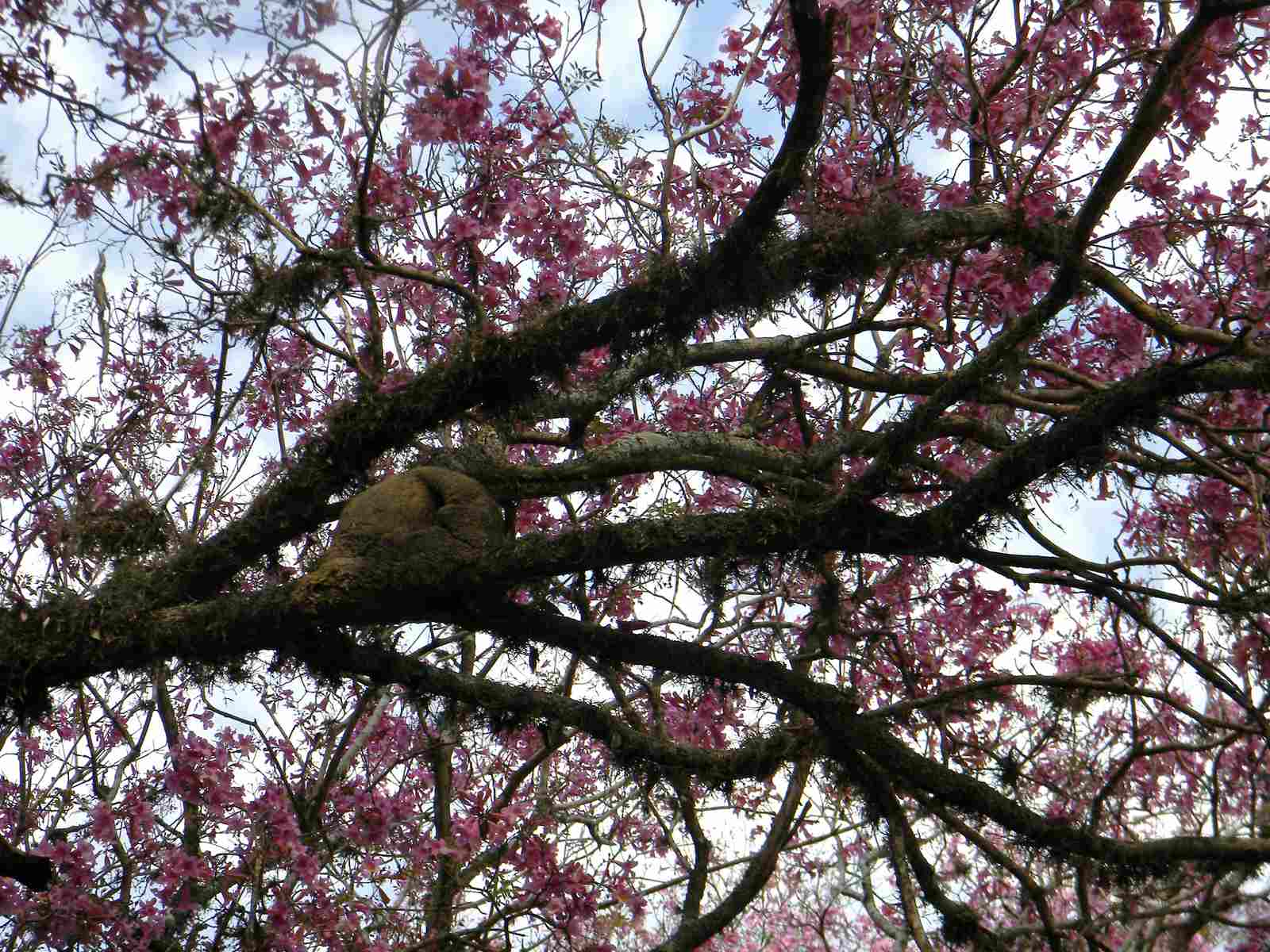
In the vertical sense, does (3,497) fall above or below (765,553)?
above

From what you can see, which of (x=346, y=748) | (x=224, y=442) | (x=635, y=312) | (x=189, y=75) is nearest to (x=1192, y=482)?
(x=635, y=312)

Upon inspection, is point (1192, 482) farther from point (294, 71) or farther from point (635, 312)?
point (294, 71)

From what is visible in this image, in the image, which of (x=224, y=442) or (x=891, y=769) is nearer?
(x=891, y=769)

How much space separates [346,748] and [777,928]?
676cm

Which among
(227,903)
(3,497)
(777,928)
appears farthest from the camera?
(777,928)

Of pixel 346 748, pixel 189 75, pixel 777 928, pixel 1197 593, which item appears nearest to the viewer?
pixel 189 75

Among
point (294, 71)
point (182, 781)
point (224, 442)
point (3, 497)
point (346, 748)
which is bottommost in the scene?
point (182, 781)

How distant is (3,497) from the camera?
239 inches

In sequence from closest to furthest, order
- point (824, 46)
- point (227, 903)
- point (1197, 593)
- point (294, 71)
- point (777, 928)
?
point (824, 46), point (294, 71), point (227, 903), point (1197, 593), point (777, 928)

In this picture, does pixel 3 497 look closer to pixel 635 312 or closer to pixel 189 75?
pixel 189 75

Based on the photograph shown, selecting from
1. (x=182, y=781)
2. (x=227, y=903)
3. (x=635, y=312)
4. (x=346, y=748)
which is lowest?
(x=227, y=903)

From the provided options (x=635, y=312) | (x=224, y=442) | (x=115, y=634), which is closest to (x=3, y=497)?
(x=224, y=442)

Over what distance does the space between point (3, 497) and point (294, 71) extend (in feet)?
12.1

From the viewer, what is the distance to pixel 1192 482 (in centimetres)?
530
